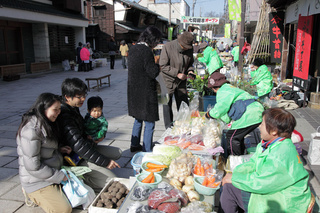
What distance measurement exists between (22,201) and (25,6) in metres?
13.0

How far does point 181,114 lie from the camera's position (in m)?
4.17

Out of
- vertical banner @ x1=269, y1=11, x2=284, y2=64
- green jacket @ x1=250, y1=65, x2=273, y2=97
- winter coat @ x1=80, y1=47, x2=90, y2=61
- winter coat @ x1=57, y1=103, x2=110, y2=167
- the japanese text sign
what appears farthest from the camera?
the japanese text sign

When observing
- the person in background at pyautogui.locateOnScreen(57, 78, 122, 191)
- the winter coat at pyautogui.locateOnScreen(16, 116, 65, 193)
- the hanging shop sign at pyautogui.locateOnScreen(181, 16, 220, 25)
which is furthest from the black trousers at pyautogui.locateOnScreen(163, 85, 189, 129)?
the hanging shop sign at pyautogui.locateOnScreen(181, 16, 220, 25)

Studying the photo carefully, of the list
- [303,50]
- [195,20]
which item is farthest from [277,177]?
[195,20]

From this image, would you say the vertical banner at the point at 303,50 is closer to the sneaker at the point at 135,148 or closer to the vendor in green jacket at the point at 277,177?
the sneaker at the point at 135,148

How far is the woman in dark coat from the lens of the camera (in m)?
3.69

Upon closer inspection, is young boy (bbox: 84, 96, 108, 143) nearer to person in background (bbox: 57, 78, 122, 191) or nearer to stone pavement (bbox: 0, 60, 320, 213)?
person in background (bbox: 57, 78, 122, 191)

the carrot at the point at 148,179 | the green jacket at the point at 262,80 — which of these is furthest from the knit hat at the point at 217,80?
the green jacket at the point at 262,80

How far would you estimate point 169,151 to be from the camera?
3.05 m

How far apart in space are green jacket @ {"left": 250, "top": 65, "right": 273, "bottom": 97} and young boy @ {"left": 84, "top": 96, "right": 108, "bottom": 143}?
191 inches

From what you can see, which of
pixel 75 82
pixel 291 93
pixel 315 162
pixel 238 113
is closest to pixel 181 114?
pixel 238 113

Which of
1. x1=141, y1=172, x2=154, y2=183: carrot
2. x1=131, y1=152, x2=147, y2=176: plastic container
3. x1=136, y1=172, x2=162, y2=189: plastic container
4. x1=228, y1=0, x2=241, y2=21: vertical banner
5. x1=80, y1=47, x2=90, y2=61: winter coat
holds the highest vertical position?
x1=228, y1=0, x2=241, y2=21: vertical banner

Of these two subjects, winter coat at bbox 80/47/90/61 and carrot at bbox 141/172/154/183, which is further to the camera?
winter coat at bbox 80/47/90/61

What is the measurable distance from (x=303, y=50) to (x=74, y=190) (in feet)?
22.0
